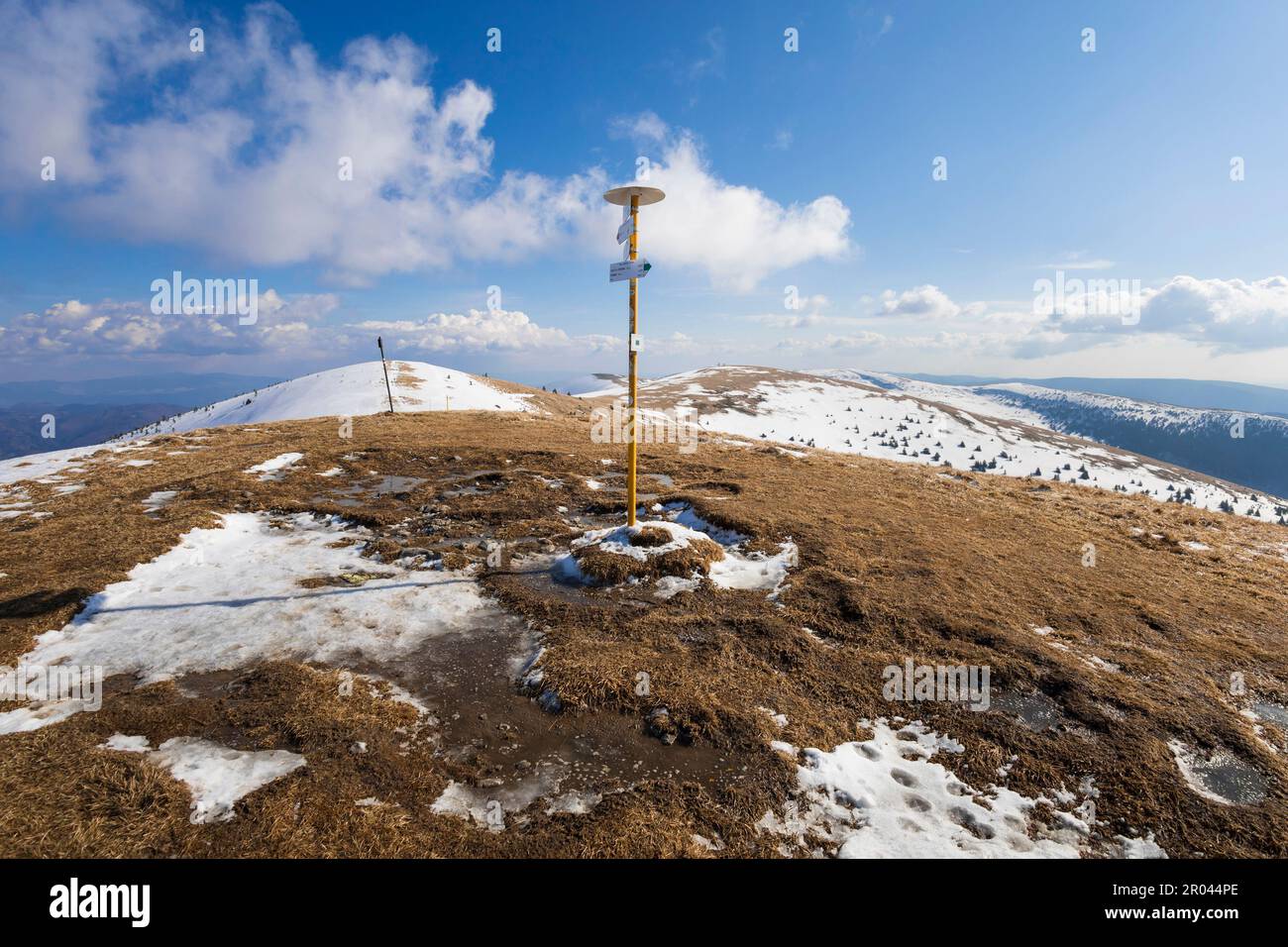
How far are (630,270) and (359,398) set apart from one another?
51621 millimetres

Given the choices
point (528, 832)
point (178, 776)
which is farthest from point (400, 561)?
point (528, 832)

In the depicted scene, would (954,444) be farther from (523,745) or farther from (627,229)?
(523,745)

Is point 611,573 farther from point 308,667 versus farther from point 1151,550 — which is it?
point 1151,550

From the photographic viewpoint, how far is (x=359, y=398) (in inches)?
2082

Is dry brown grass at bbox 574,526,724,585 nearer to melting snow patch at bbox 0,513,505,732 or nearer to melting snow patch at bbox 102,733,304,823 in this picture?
melting snow patch at bbox 0,513,505,732

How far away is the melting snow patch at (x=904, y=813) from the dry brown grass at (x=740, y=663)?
26cm

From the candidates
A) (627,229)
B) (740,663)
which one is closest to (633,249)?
(627,229)

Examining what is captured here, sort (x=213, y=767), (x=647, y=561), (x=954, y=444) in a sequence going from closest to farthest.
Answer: (x=213, y=767) < (x=647, y=561) < (x=954, y=444)

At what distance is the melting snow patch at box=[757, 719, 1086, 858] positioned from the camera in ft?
16.7

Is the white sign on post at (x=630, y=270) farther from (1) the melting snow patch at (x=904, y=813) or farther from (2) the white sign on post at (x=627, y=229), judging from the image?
(1) the melting snow patch at (x=904, y=813)

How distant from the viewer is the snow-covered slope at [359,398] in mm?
50125

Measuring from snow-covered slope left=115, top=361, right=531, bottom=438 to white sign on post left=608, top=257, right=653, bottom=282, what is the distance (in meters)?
39.4
